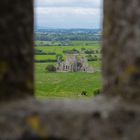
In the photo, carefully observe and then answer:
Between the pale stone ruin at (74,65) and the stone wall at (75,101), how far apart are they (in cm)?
5357

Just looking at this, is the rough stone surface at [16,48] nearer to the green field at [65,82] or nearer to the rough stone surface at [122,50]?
the rough stone surface at [122,50]

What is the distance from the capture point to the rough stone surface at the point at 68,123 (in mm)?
2176

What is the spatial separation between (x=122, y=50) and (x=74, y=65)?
5713 cm

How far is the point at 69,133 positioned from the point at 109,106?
27 centimetres

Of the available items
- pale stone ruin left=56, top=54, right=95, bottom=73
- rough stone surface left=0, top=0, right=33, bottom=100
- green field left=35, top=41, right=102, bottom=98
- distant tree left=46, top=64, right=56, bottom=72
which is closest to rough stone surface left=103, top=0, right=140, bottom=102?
rough stone surface left=0, top=0, right=33, bottom=100

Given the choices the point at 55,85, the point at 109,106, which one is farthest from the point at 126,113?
the point at 55,85

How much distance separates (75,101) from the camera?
2.46 meters

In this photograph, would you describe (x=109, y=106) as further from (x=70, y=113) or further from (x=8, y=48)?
(x=8, y=48)

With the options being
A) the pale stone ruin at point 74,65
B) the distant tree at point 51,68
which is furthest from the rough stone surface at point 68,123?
the distant tree at point 51,68

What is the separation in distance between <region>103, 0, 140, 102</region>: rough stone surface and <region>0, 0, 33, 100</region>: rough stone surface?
1.39ft

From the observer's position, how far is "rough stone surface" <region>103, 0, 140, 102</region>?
2.33 m

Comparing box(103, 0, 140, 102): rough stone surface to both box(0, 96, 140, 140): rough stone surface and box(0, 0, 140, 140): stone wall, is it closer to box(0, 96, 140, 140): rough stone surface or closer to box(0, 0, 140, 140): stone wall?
box(0, 0, 140, 140): stone wall

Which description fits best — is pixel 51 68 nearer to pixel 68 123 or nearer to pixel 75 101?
pixel 75 101

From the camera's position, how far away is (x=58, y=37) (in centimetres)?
9369
